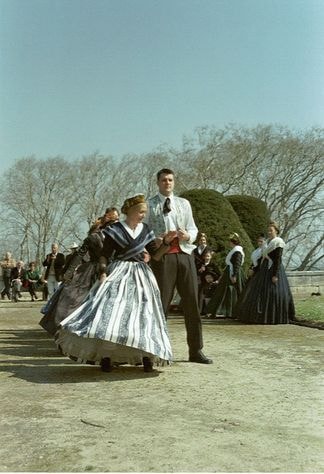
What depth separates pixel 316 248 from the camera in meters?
41.2

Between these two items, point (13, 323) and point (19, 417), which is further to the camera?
point (13, 323)

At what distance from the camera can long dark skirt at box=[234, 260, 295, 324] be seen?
11.5 m

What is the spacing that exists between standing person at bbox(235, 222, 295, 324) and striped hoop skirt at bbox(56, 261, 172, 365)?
18.5ft

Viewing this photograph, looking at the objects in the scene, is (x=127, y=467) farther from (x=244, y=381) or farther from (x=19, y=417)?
(x=244, y=381)

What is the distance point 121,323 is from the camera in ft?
18.7

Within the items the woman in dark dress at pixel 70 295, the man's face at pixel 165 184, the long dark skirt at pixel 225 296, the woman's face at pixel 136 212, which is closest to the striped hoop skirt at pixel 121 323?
the woman's face at pixel 136 212

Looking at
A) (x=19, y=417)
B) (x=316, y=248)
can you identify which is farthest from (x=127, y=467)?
(x=316, y=248)

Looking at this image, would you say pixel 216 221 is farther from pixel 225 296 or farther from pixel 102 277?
pixel 102 277

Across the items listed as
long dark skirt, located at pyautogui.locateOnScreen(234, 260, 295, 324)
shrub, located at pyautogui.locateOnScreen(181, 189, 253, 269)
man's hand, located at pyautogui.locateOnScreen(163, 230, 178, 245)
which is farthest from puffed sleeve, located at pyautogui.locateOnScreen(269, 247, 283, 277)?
man's hand, located at pyautogui.locateOnScreen(163, 230, 178, 245)

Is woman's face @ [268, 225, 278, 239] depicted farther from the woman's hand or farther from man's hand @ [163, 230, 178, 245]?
the woman's hand

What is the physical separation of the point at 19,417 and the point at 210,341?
4760mm

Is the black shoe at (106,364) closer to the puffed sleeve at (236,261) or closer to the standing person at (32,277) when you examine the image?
the puffed sleeve at (236,261)

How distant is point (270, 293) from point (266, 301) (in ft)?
0.63

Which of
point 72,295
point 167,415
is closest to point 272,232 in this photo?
point 72,295
